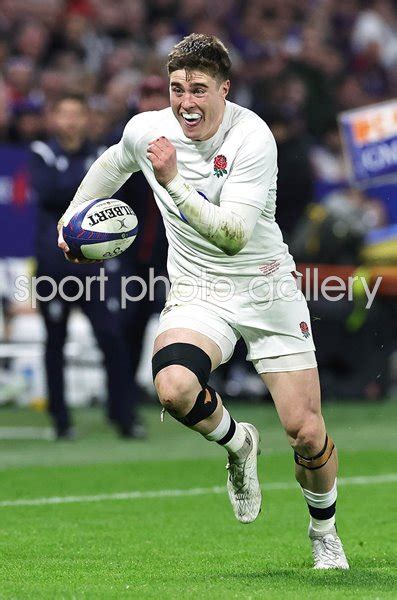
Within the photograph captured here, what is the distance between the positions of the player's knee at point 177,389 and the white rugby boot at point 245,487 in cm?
49

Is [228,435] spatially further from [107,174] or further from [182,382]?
[107,174]

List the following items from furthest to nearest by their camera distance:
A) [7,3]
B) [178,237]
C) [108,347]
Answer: [7,3] < [108,347] < [178,237]

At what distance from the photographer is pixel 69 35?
53.4ft

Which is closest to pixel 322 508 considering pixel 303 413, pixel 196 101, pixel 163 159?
pixel 303 413

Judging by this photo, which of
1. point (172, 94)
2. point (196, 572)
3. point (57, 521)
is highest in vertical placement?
point (172, 94)

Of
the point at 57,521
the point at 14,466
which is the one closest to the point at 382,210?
the point at 14,466

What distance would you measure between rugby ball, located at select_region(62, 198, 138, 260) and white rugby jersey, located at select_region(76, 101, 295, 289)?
0.66 feet

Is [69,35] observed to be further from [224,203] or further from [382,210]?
[224,203]

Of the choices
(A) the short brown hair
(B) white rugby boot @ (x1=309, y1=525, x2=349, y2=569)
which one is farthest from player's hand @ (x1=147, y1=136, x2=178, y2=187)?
(B) white rugby boot @ (x1=309, y1=525, x2=349, y2=569)

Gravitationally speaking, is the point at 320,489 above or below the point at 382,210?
above

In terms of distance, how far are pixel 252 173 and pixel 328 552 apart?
171 cm

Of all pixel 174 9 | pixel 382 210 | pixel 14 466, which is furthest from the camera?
pixel 174 9

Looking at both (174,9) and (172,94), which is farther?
(174,9)

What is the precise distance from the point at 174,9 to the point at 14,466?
9777mm
